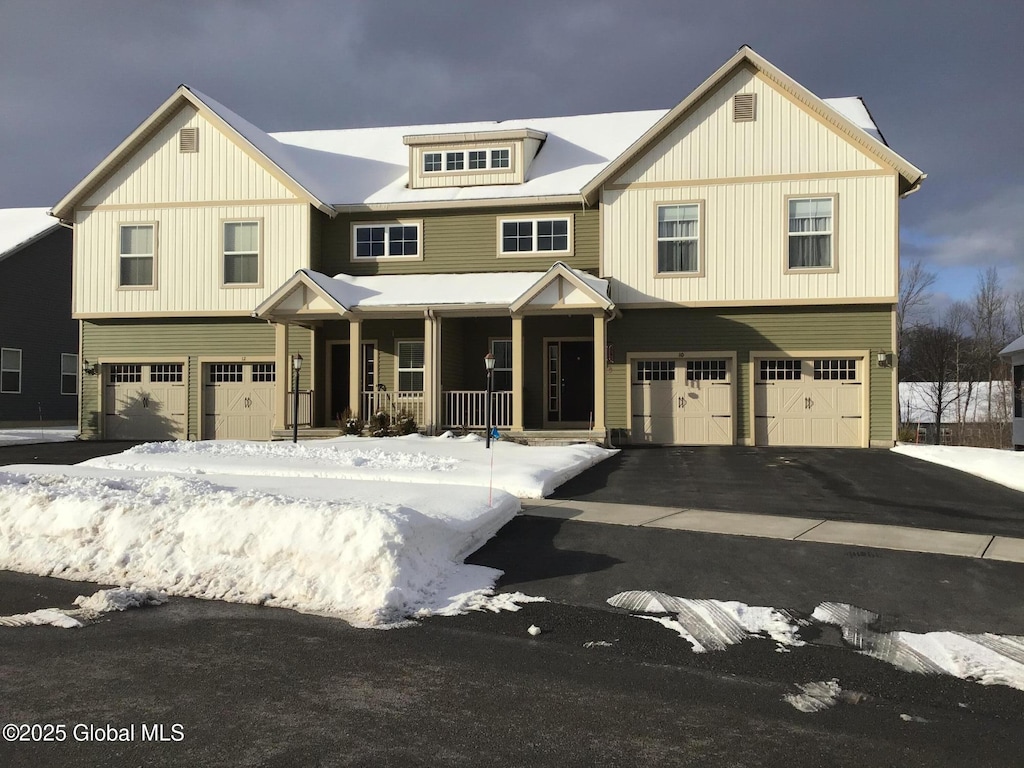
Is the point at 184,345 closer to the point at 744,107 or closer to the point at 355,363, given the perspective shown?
the point at 355,363

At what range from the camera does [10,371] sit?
28.1 metres

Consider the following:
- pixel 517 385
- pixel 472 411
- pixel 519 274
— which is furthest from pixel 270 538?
pixel 519 274

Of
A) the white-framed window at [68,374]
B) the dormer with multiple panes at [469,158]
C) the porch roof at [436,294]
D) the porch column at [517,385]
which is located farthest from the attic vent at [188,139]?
the white-framed window at [68,374]

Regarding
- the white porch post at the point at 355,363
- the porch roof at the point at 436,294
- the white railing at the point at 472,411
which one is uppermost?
the porch roof at the point at 436,294

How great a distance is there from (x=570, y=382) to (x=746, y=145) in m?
7.11

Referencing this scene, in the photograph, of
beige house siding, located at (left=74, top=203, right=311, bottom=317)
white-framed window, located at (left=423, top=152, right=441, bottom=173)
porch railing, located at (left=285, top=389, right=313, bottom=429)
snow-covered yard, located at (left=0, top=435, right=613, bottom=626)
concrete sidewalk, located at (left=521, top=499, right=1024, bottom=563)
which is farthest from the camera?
white-framed window, located at (left=423, top=152, right=441, bottom=173)

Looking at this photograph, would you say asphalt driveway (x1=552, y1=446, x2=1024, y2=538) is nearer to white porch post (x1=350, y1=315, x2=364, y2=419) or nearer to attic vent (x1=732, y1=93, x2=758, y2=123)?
white porch post (x1=350, y1=315, x2=364, y2=419)

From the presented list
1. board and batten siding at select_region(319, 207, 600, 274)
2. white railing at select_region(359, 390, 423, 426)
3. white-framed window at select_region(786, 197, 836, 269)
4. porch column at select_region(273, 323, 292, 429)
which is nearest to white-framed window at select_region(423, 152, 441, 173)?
board and batten siding at select_region(319, 207, 600, 274)

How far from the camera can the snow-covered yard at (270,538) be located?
6.44 meters

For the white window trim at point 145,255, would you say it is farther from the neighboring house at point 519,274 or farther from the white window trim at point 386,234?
the white window trim at point 386,234

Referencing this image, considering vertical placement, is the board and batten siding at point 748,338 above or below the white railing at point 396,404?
above

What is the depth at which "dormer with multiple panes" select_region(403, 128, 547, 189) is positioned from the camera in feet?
68.5

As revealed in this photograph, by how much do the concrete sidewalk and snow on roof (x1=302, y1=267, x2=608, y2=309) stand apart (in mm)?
8043

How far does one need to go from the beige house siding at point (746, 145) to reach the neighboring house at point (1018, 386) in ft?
34.1
